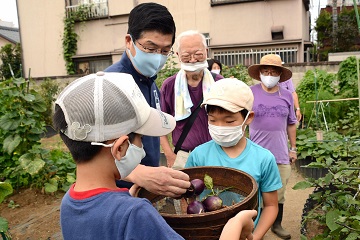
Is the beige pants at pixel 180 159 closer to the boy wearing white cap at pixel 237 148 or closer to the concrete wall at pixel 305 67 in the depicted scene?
the boy wearing white cap at pixel 237 148

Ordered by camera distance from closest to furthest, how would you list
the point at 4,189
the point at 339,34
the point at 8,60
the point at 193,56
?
1. the point at 4,189
2. the point at 193,56
3. the point at 339,34
4. the point at 8,60

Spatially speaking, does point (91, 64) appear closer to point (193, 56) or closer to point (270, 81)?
point (270, 81)

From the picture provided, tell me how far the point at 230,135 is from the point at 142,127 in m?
0.84

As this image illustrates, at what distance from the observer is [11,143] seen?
4117mm

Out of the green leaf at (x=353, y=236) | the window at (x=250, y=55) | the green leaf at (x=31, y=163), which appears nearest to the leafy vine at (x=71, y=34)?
the window at (x=250, y=55)

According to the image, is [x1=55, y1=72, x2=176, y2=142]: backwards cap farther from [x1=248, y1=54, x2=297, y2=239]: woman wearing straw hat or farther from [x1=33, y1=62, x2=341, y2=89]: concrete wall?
[x1=33, y1=62, x2=341, y2=89]: concrete wall

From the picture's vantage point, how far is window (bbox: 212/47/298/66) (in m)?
10.8

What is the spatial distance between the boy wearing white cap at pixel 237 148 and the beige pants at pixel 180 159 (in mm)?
681

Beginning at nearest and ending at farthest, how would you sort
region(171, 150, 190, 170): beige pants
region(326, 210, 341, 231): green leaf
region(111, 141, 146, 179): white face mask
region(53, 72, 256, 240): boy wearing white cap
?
region(53, 72, 256, 240): boy wearing white cap → region(111, 141, 146, 179): white face mask → region(326, 210, 341, 231): green leaf → region(171, 150, 190, 170): beige pants

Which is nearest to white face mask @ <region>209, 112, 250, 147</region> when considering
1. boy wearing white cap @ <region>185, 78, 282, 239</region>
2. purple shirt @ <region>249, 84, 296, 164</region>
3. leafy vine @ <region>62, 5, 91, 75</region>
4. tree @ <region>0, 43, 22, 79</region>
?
boy wearing white cap @ <region>185, 78, 282, 239</region>

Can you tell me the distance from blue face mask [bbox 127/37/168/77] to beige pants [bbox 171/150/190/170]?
878mm

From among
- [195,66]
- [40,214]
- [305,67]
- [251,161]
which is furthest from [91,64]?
[251,161]

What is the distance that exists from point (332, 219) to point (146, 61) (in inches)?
56.0

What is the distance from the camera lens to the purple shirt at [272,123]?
316cm
